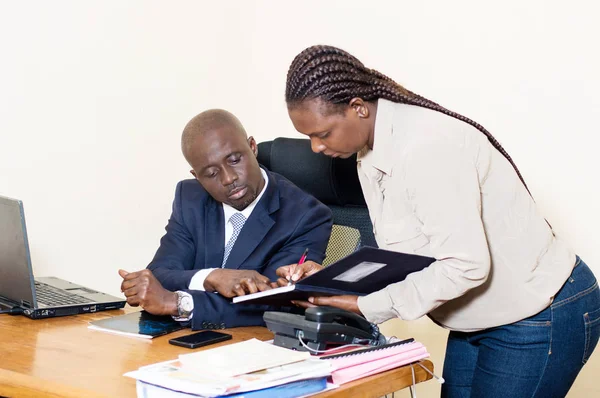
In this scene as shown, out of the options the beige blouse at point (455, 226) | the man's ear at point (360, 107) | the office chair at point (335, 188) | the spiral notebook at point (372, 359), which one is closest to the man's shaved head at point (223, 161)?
the office chair at point (335, 188)

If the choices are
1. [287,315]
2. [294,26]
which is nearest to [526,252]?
[287,315]

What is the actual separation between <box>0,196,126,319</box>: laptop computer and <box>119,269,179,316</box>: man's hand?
19 cm

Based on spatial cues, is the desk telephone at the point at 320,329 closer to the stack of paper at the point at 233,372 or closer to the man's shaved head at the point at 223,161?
the stack of paper at the point at 233,372

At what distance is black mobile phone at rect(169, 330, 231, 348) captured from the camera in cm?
159

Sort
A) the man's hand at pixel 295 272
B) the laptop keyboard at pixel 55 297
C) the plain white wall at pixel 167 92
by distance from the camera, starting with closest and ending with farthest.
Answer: the man's hand at pixel 295 272 < the laptop keyboard at pixel 55 297 < the plain white wall at pixel 167 92

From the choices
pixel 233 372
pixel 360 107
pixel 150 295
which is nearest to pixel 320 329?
pixel 233 372

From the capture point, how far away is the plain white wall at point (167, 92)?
8.37ft

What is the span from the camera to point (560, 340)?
1.56 m

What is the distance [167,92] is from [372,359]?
2.02 metres

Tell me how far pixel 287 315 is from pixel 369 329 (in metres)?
0.18

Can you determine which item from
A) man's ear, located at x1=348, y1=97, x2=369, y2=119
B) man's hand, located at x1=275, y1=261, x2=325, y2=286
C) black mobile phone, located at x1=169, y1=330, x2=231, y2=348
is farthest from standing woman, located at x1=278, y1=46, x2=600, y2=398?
black mobile phone, located at x1=169, y1=330, x2=231, y2=348

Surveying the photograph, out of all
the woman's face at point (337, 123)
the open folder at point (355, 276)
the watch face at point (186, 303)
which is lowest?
the watch face at point (186, 303)

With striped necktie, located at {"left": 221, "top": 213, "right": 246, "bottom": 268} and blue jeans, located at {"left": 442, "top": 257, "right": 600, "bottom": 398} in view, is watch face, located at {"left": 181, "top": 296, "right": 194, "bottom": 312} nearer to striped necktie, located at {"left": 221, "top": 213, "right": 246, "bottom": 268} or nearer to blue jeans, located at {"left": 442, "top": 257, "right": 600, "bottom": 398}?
striped necktie, located at {"left": 221, "top": 213, "right": 246, "bottom": 268}

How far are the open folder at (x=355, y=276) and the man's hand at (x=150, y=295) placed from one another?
299 mm
